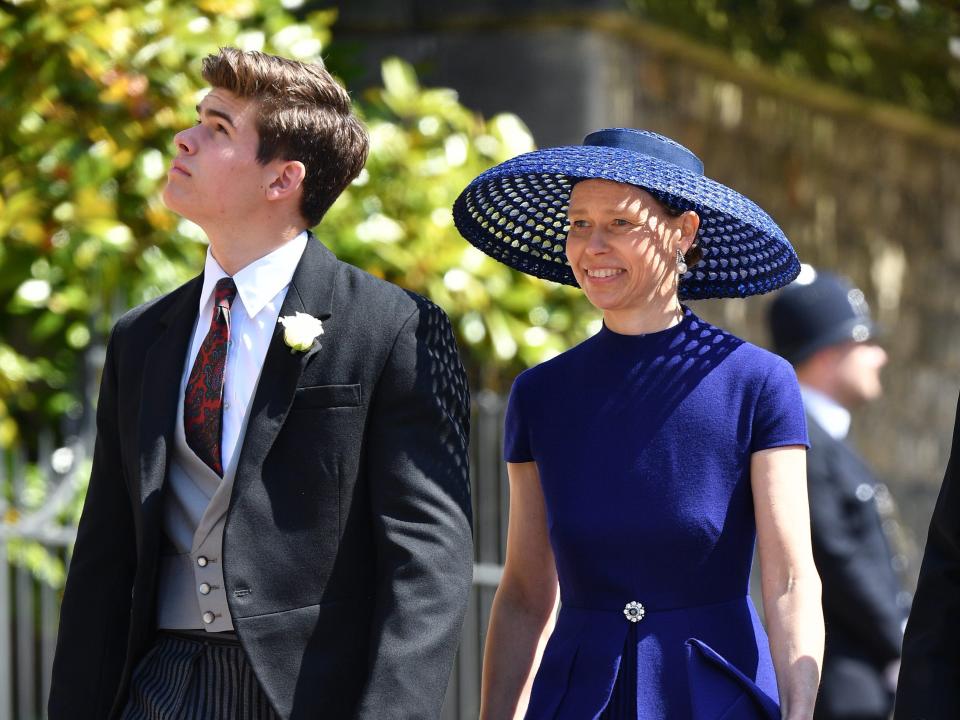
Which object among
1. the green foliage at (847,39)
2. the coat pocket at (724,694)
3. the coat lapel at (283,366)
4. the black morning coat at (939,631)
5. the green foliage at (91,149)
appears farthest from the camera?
the green foliage at (847,39)

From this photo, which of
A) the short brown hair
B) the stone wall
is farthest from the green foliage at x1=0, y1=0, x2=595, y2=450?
the short brown hair

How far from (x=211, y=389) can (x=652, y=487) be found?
0.78m

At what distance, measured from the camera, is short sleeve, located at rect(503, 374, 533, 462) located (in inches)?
119

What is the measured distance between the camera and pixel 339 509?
9.33 feet

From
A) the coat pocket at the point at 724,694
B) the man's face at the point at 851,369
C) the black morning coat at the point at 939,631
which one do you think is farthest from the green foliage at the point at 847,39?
the black morning coat at the point at 939,631

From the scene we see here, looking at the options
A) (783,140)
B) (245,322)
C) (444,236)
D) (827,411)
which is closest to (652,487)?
(245,322)

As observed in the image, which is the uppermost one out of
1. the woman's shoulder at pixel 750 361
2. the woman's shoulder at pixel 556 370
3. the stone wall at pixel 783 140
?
the woman's shoulder at pixel 750 361

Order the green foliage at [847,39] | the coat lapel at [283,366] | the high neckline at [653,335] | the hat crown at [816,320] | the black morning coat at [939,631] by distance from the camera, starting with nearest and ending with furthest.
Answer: the black morning coat at [939,631]
the coat lapel at [283,366]
the high neckline at [653,335]
the hat crown at [816,320]
the green foliage at [847,39]

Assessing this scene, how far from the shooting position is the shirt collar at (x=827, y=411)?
15.7 ft

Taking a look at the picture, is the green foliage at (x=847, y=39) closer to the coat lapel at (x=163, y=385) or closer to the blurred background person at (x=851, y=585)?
the blurred background person at (x=851, y=585)

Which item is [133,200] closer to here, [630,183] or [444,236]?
[444,236]

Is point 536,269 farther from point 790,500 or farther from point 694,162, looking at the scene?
point 790,500

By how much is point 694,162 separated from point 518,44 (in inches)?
128

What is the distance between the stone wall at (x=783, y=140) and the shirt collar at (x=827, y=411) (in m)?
1.67
